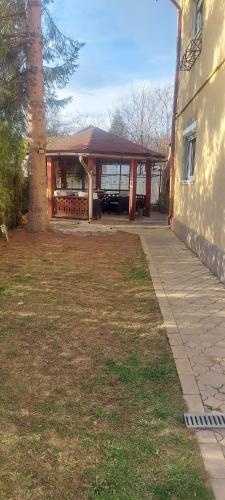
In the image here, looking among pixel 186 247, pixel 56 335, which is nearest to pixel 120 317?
pixel 56 335

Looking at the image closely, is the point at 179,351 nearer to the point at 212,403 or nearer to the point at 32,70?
the point at 212,403

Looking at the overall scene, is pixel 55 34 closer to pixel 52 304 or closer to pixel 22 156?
pixel 22 156

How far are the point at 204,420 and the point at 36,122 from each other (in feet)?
32.9

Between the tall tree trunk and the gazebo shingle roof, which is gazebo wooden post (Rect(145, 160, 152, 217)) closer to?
the gazebo shingle roof

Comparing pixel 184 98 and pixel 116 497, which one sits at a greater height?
pixel 184 98

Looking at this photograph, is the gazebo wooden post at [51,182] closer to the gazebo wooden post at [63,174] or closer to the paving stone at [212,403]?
the gazebo wooden post at [63,174]

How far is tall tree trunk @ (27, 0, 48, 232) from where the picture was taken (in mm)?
10516

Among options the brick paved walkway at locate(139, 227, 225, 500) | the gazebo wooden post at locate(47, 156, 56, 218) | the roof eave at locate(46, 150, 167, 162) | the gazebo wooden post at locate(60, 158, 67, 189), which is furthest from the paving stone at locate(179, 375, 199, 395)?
the gazebo wooden post at locate(60, 158, 67, 189)

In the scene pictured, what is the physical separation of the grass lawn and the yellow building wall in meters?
2.28

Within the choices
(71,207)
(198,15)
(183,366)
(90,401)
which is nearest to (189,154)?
(198,15)

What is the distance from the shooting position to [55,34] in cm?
1182

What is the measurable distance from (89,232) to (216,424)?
10137 millimetres

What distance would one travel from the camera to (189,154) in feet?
36.0

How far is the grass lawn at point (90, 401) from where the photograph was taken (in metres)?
2.09
